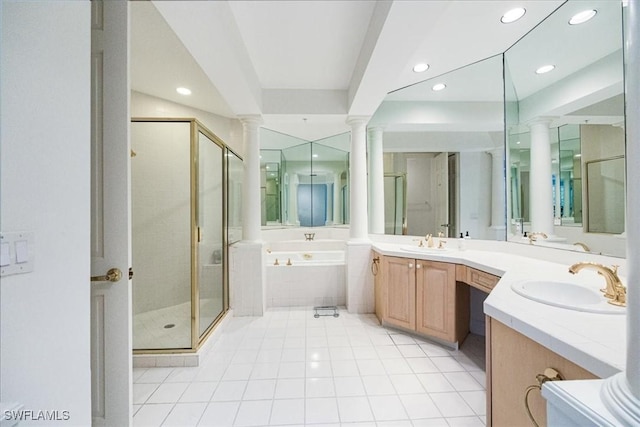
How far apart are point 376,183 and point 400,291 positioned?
56.7 inches

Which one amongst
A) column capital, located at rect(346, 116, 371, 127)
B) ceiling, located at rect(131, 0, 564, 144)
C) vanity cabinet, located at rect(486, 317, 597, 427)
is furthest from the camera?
column capital, located at rect(346, 116, 371, 127)

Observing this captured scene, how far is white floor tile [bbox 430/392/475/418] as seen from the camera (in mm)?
1416

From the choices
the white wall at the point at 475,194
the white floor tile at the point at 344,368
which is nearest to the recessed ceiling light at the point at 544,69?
the white wall at the point at 475,194

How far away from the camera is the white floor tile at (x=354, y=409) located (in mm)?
1379

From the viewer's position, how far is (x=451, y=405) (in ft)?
4.84

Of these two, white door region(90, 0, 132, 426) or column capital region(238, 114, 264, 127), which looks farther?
column capital region(238, 114, 264, 127)

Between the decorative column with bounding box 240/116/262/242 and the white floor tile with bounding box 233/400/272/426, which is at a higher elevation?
the decorative column with bounding box 240/116/262/242

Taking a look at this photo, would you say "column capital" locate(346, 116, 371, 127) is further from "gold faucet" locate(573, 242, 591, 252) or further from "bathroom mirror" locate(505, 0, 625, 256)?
"gold faucet" locate(573, 242, 591, 252)

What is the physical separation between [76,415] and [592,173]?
2708mm

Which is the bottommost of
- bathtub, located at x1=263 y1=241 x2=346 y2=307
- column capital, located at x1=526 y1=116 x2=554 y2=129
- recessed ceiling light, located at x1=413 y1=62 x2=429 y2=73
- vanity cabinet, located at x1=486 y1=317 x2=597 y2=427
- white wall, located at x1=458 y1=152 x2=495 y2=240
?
bathtub, located at x1=263 y1=241 x2=346 y2=307

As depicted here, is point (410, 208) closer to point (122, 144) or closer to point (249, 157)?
point (249, 157)

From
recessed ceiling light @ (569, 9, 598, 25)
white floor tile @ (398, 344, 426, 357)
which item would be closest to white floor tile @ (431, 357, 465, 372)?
white floor tile @ (398, 344, 426, 357)

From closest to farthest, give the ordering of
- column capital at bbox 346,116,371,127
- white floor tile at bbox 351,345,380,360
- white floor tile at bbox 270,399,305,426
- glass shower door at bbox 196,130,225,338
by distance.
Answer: white floor tile at bbox 270,399,305,426
white floor tile at bbox 351,345,380,360
glass shower door at bbox 196,130,225,338
column capital at bbox 346,116,371,127

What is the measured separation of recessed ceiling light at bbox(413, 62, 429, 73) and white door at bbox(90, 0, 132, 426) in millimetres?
2253
